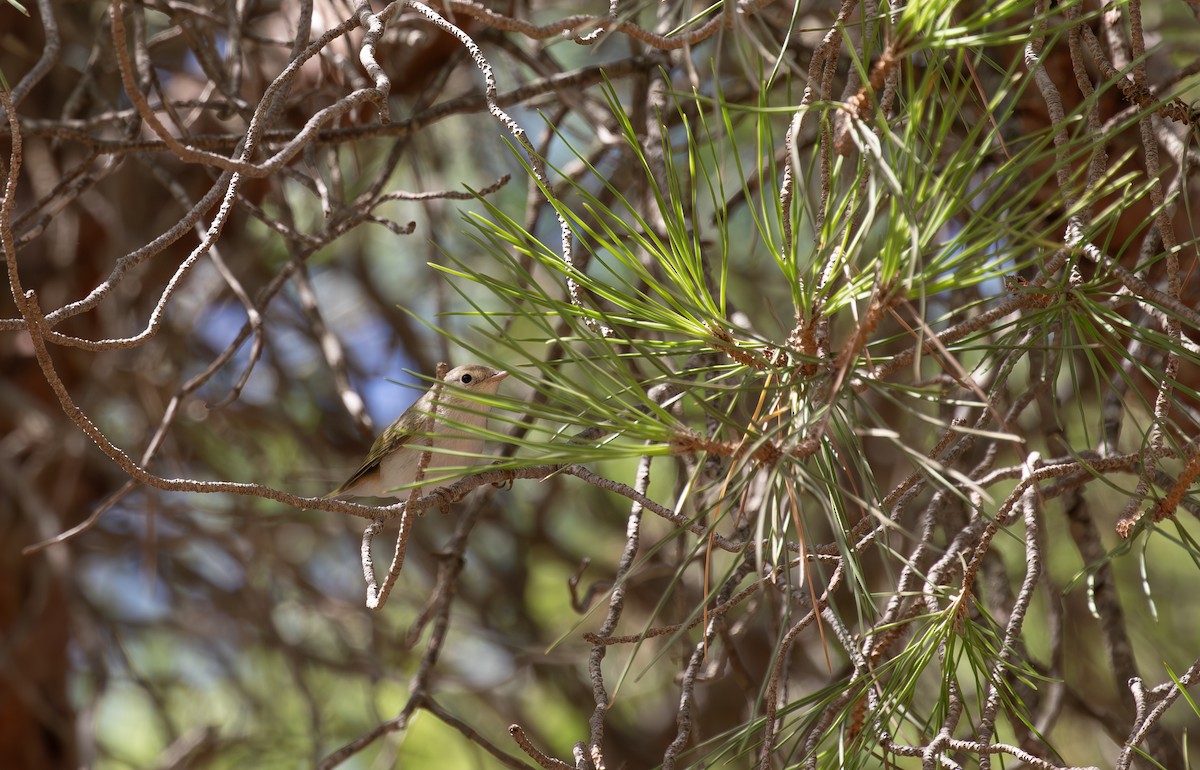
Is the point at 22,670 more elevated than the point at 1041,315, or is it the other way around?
the point at 22,670

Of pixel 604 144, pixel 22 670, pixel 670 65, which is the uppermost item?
pixel 670 65

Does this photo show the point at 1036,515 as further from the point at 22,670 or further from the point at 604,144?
the point at 22,670

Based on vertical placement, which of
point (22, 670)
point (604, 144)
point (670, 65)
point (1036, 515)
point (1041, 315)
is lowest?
point (1036, 515)

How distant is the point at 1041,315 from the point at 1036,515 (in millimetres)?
249

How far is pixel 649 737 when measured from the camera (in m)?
4.10

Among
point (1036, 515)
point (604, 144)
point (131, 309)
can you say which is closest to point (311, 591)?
point (131, 309)

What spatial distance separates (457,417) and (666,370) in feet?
5.19

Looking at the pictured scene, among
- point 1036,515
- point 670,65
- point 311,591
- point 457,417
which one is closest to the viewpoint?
point 1036,515

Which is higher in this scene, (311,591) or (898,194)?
(311,591)

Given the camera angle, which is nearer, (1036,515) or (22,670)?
(1036,515)

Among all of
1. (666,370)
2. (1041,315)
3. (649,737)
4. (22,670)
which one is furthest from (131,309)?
(1041,315)

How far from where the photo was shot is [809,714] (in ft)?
4.76

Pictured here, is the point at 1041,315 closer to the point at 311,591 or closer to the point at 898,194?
the point at 898,194

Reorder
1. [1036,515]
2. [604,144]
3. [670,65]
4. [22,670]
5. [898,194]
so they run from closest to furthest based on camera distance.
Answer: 1. [898,194]
2. [1036,515]
3. [604,144]
4. [670,65]
5. [22,670]
